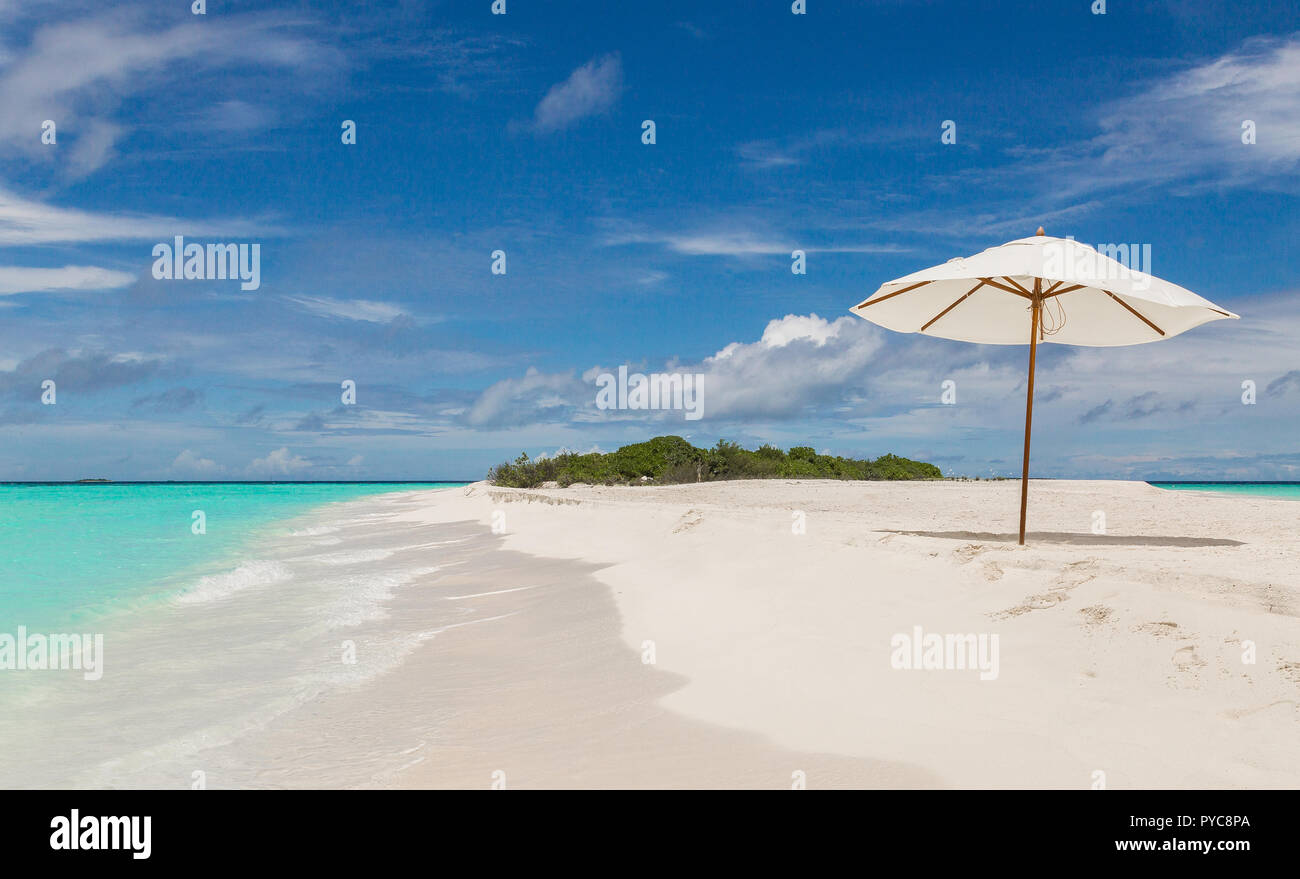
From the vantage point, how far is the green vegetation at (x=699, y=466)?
32.6 meters

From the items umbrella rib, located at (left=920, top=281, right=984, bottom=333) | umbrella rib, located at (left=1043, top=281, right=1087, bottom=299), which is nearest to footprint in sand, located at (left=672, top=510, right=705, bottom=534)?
umbrella rib, located at (left=920, top=281, right=984, bottom=333)

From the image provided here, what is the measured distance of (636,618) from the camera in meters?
8.41

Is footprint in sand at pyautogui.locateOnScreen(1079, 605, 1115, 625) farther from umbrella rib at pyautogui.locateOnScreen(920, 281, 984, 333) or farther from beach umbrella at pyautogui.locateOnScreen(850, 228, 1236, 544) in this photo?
umbrella rib at pyautogui.locateOnScreen(920, 281, 984, 333)

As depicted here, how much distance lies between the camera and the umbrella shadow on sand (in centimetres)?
890

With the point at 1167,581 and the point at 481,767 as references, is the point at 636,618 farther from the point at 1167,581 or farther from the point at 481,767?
the point at 1167,581

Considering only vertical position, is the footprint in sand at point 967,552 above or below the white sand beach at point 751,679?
above

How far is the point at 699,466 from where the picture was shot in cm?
3391

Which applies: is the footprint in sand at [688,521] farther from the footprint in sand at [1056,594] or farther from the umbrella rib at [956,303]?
the footprint in sand at [1056,594]

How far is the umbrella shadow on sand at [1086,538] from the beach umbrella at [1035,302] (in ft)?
2.35

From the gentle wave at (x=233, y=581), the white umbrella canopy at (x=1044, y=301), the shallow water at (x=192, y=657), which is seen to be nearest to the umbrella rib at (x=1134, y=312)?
the white umbrella canopy at (x=1044, y=301)

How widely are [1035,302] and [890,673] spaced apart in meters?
6.05

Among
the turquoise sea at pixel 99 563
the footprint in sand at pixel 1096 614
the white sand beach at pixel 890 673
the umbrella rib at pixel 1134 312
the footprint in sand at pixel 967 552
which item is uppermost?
the umbrella rib at pixel 1134 312
